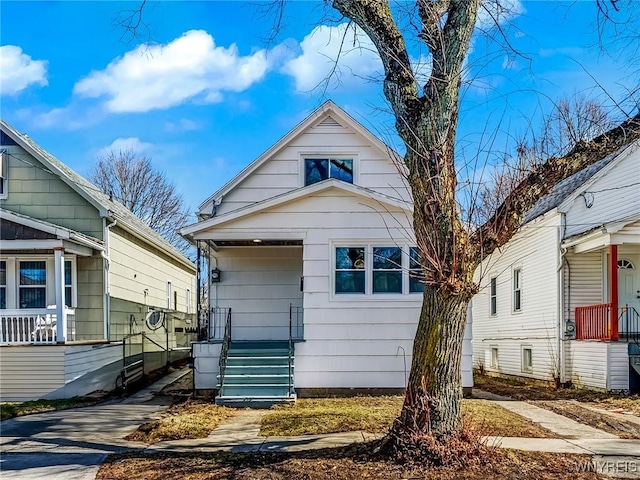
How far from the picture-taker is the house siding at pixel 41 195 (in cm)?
1413

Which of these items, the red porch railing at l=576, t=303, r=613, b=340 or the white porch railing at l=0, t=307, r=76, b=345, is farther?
the red porch railing at l=576, t=303, r=613, b=340

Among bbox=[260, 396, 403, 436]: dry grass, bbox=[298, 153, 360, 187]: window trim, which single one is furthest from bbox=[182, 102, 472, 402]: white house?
bbox=[298, 153, 360, 187]: window trim

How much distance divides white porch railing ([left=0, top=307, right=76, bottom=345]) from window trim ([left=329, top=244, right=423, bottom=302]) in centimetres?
593

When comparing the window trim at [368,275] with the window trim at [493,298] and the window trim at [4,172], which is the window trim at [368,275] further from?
the window trim at [493,298]

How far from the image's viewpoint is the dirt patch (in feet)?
28.3

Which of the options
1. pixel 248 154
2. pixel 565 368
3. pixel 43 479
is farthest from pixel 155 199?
pixel 43 479

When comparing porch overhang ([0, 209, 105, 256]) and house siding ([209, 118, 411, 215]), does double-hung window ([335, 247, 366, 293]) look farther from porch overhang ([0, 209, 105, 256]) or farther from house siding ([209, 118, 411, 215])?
porch overhang ([0, 209, 105, 256])

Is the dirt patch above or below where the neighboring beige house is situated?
below

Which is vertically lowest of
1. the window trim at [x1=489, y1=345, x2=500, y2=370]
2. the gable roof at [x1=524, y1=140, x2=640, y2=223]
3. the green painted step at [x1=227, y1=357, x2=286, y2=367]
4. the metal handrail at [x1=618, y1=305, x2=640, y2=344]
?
the window trim at [x1=489, y1=345, x2=500, y2=370]

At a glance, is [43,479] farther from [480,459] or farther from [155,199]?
[155,199]

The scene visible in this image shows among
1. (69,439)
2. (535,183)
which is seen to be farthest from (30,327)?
(535,183)

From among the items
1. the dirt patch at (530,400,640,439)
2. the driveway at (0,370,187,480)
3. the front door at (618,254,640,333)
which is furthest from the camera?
the front door at (618,254,640,333)

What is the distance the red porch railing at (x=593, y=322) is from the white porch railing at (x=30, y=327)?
1187cm

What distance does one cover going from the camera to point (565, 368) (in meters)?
14.6
